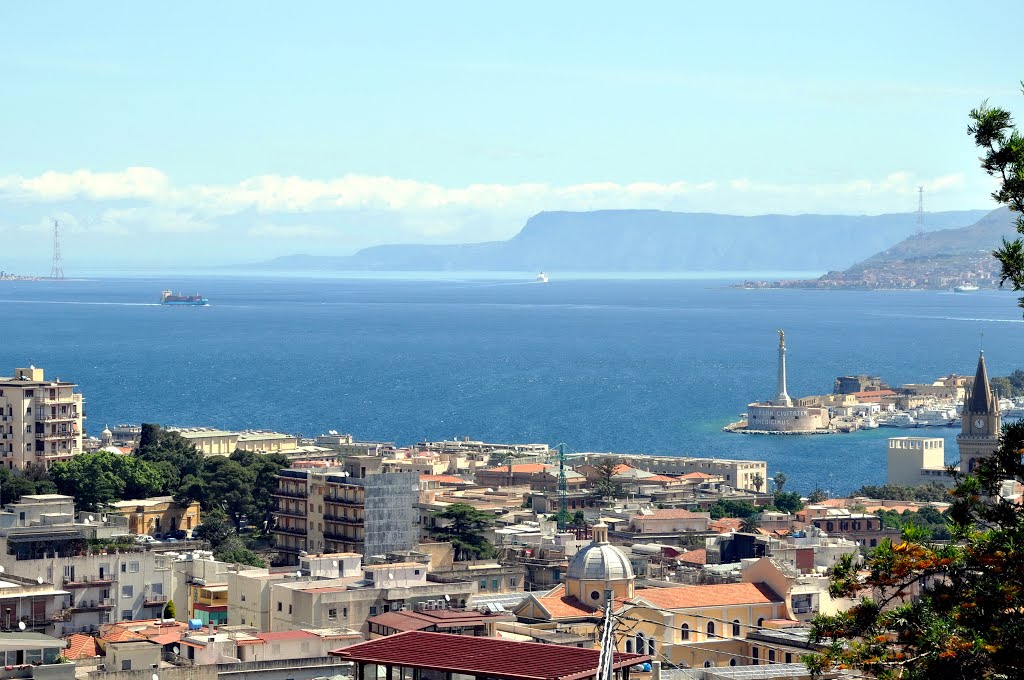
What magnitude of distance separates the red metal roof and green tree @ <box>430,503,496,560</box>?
101 feet

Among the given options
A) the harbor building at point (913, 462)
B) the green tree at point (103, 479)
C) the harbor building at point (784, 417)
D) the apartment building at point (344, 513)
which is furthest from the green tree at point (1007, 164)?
the harbor building at point (784, 417)

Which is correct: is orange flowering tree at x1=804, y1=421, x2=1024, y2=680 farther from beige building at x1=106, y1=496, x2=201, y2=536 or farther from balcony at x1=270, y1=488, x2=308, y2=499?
beige building at x1=106, y1=496, x2=201, y2=536

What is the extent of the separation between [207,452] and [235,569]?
34.1m

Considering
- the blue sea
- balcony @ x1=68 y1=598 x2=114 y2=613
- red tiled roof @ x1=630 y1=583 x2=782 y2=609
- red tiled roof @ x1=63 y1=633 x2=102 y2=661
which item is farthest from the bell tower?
red tiled roof @ x1=63 y1=633 x2=102 y2=661

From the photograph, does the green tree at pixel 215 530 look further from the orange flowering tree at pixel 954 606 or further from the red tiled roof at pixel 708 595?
the orange flowering tree at pixel 954 606

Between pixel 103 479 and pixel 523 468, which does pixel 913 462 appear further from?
pixel 103 479

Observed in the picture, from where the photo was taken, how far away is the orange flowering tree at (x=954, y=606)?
560 inches

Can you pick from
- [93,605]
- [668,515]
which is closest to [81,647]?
[93,605]

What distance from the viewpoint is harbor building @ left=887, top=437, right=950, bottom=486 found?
89000 mm

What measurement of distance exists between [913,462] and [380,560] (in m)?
51.0

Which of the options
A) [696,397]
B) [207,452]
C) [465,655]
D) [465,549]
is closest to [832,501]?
[207,452]

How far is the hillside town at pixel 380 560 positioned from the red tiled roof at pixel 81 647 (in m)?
0.08

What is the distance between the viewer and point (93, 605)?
37156 millimetres

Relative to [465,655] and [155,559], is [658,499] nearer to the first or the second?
[155,559]
